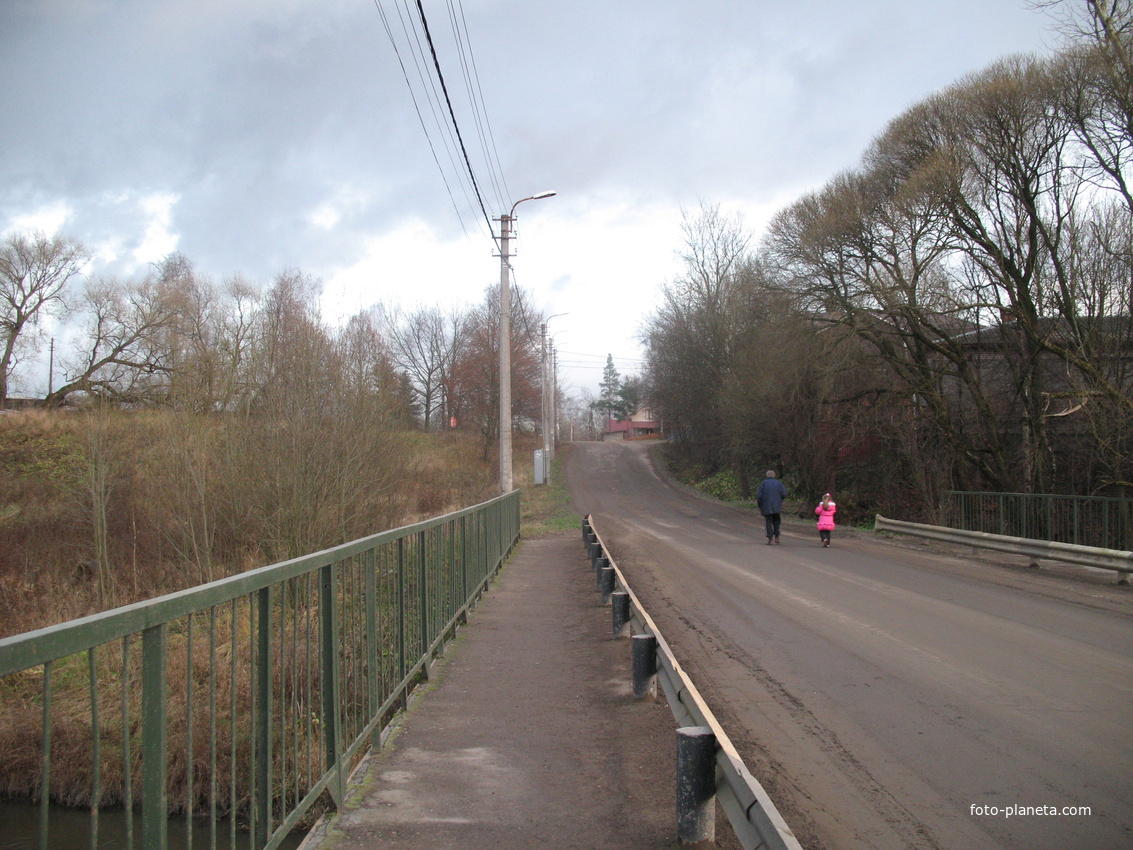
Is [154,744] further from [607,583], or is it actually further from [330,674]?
[607,583]

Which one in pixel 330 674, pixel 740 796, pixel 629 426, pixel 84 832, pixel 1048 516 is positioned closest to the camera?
pixel 84 832

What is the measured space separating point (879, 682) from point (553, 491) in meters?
36.3

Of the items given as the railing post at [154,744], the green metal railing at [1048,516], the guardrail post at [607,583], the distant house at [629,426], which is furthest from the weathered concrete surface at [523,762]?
the distant house at [629,426]

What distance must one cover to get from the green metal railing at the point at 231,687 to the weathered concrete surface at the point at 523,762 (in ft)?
1.03

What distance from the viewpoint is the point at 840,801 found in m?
4.04

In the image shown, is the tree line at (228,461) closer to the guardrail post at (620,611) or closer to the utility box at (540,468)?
the guardrail post at (620,611)

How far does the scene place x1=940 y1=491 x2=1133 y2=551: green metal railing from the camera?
14.3m

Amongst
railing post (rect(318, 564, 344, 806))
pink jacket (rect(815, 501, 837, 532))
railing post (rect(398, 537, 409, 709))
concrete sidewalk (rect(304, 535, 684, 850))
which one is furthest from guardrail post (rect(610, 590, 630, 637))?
pink jacket (rect(815, 501, 837, 532))

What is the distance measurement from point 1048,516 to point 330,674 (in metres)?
16.5

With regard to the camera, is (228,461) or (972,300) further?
(972,300)

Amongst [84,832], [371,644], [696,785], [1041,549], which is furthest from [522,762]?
[1041,549]

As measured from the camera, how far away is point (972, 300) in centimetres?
2105

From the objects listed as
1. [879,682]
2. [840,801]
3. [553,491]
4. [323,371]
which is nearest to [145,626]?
[840,801]

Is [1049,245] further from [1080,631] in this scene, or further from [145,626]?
[145,626]
